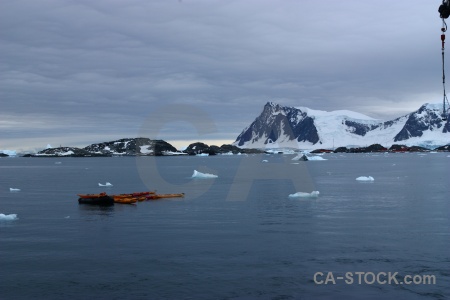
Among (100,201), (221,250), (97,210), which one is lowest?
(221,250)

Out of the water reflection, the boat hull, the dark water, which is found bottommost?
the dark water

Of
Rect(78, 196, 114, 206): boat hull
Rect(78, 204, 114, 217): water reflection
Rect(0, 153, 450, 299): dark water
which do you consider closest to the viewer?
Rect(0, 153, 450, 299): dark water

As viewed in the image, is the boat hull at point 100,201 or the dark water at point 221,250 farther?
the boat hull at point 100,201

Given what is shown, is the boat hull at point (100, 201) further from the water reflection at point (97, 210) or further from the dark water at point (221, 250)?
the dark water at point (221, 250)

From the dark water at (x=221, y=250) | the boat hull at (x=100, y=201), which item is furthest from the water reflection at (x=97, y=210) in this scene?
the boat hull at (x=100, y=201)

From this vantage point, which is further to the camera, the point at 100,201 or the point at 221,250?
the point at 100,201

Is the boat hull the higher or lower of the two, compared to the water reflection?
higher

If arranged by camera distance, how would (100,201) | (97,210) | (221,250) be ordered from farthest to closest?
(100,201) < (97,210) < (221,250)

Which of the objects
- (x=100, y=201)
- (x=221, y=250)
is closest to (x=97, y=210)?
(x=100, y=201)

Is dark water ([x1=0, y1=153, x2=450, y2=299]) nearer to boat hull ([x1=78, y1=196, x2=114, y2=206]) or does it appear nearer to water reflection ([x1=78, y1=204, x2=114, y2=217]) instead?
water reflection ([x1=78, y1=204, x2=114, y2=217])

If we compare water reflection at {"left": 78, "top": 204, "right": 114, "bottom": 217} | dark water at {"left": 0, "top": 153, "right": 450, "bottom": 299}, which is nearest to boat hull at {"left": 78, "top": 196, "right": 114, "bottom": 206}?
water reflection at {"left": 78, "top": 204, "right": 114, "bottom": 217}

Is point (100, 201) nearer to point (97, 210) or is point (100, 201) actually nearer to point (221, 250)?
point (97, 210)

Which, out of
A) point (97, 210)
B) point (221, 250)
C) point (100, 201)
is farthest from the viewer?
point (100, 201)

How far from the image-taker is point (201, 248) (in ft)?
85.9
